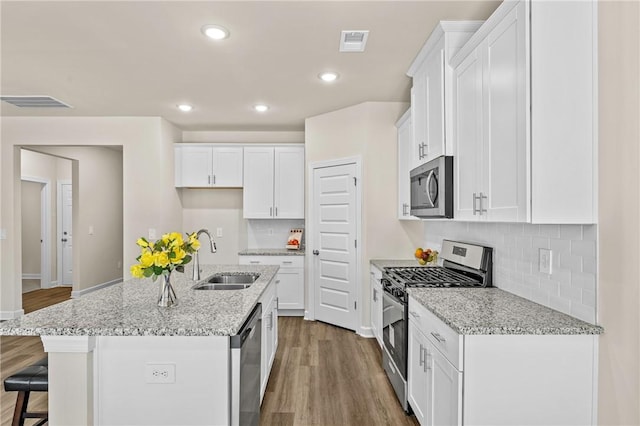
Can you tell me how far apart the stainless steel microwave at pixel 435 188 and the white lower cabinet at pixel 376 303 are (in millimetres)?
1039

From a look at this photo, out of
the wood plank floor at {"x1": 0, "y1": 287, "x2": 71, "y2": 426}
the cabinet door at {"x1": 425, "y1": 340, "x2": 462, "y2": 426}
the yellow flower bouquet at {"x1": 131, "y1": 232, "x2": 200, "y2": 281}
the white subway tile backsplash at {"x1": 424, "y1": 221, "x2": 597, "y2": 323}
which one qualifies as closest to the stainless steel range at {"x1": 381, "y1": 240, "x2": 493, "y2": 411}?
the white subway tile backsplash at {"x1": 424, "y1": 221, "x2": 597, "y2": 323}

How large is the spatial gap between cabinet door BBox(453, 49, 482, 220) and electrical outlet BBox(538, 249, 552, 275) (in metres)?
0.37

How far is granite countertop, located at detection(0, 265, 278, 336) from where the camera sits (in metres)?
1.65

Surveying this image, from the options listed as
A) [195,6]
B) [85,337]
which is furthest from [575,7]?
[85,337]

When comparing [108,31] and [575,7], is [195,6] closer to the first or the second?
[108,31]

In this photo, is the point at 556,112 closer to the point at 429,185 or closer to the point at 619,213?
A: the point at 619,213

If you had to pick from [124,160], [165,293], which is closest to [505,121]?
[165,293]

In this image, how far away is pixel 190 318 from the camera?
1.78 metres

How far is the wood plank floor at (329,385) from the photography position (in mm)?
2539

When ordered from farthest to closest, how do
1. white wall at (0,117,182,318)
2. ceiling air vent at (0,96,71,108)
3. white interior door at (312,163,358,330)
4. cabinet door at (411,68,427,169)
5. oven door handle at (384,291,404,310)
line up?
white wall at (0,117,182,318)
white interior door at (312,163,358,330)
ceiling air vent at (0,96,71,108)
cabinet door at (411,68,427,169)
oven door handle at (384,291,404,310)

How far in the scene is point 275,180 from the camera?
5301 mm

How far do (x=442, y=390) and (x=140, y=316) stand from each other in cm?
152

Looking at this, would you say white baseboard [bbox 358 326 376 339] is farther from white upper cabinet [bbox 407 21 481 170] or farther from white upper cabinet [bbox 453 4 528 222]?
white upper cabinet [bbox 453 4 528 222]

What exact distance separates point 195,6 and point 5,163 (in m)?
4.38
